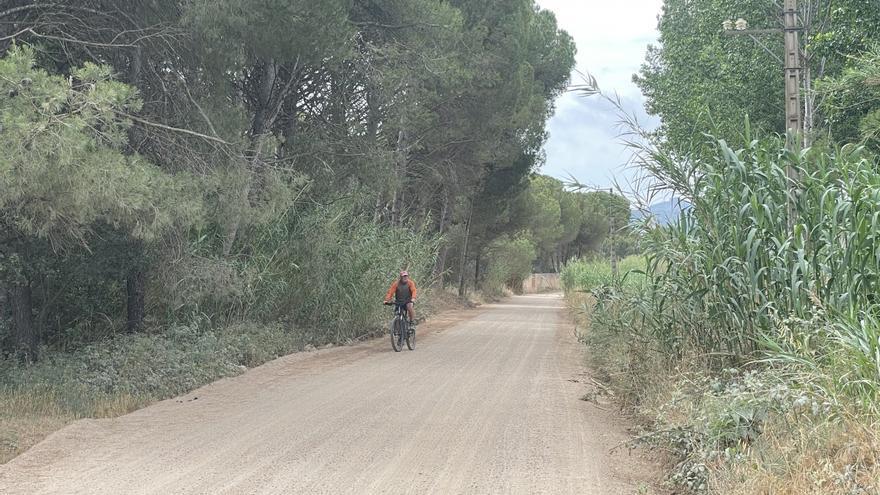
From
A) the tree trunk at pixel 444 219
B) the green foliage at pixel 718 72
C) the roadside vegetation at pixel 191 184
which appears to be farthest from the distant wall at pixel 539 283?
the roadside vegetation at pixel 191 184

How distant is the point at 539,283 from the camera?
8325 cm

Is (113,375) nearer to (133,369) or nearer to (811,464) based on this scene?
(133,369)

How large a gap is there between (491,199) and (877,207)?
3222 centimetres

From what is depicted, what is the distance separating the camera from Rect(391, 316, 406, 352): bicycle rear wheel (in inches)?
660

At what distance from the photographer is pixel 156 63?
1267 cm

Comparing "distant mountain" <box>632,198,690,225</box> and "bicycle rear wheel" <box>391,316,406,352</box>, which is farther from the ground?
"distant mountain" <box>632,198,690,225</box>

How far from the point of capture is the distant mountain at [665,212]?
27.8ft

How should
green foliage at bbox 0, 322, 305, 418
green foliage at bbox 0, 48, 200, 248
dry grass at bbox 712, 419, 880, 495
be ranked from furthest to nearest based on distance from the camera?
green foliage at bbox 0, 322, 305, 418 < green foliage at bbox 0, 48, 200, 248 < dry grass at bbox 712, 419, 880, 495

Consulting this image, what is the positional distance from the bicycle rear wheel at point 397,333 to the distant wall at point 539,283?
58.5m

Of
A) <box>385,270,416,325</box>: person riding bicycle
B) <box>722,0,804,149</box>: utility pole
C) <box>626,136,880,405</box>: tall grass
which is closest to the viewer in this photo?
<box>626,136,880,405</box>: tall grass

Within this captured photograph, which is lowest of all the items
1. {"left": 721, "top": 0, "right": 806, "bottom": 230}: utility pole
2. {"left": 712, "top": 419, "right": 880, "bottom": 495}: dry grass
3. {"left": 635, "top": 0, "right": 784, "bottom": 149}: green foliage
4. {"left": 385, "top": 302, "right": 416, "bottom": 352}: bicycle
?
{"left": 712, "top": 419, "right": 880, "bottom": 495}: dry grass

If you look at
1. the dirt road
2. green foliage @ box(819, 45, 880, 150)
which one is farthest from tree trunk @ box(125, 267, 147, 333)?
green foliage @ box(819, 45, 880, 150)

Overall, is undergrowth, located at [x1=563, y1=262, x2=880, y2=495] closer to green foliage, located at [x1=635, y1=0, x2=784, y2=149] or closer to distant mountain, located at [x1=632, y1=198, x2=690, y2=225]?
distant mountain, located at [x1=632, y1=198, x2=690, y2=225]

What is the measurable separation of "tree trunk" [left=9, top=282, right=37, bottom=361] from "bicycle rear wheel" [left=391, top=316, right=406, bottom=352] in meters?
6.91
